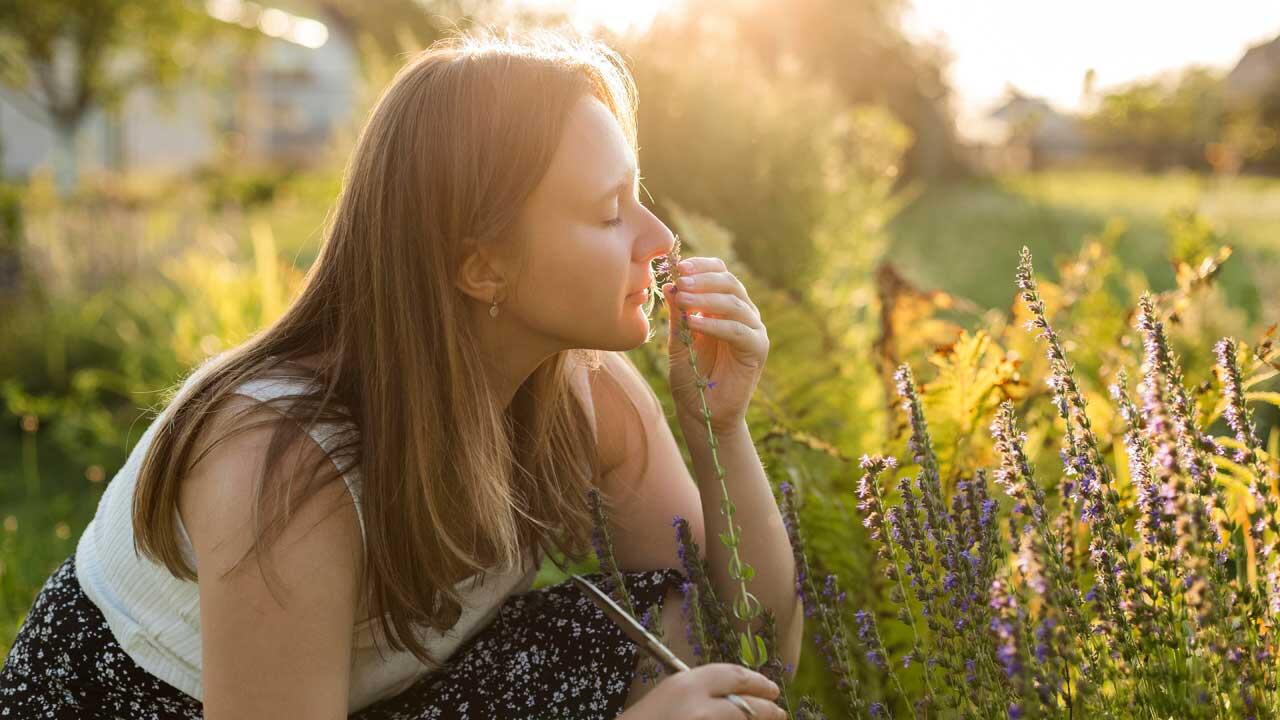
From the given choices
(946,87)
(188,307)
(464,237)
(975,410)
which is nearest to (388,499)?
(464,237)

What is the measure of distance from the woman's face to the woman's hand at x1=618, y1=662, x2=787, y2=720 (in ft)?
1.91

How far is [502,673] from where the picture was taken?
1.98 m

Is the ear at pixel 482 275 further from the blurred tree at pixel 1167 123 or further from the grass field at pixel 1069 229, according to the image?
the grass field at pixel 1069 229

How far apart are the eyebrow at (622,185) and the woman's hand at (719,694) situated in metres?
0.72

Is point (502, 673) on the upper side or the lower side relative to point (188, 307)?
upper

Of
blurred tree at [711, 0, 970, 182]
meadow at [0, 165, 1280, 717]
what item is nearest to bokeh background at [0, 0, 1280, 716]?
meadow at [0, 165, 1280, 717]

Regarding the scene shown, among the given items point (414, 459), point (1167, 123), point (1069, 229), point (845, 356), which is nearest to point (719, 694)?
point (414, 459)

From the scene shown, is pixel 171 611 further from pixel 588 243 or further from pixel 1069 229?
pixel 1069 229

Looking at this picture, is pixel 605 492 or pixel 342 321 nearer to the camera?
pixel 342 321

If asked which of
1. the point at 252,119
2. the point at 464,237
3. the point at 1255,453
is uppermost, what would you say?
the point at 1255,453

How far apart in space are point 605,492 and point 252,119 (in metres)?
30.2

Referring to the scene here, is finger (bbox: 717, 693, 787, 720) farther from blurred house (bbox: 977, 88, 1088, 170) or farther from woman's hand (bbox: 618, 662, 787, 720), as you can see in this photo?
blurred house (bbox: 977, 88, 1088, 170)

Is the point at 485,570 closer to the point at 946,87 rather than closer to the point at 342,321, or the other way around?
the point at 342,321

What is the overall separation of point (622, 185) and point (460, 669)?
0.88 metres
